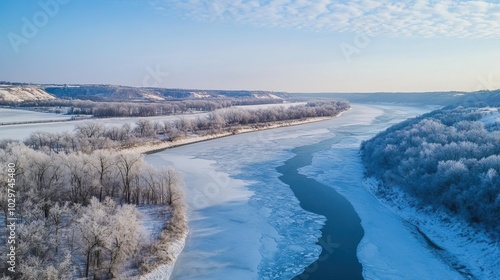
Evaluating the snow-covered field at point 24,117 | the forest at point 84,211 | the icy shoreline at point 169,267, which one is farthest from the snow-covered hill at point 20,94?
the icy shoreline at point 169,267

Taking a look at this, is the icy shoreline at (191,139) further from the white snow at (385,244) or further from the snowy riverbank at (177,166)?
the white snow at (385,244)

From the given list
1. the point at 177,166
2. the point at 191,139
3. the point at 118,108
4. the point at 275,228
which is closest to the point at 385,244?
the point at 275,228

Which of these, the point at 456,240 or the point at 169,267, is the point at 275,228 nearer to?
the point at 169,267

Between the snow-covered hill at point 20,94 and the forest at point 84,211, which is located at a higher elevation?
the snow-covered hill at point 20,94

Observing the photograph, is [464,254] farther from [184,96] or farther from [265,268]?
[184,96]

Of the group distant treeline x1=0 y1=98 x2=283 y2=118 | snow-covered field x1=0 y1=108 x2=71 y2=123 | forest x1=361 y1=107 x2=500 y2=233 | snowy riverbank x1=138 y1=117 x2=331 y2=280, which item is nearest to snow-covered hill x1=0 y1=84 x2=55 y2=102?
distant treeline x1=0 y1=98 x2=283 y2=118

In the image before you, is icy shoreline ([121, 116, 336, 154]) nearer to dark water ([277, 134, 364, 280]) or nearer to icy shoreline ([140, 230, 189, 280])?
dark water ([277, 134, 364, 280])
